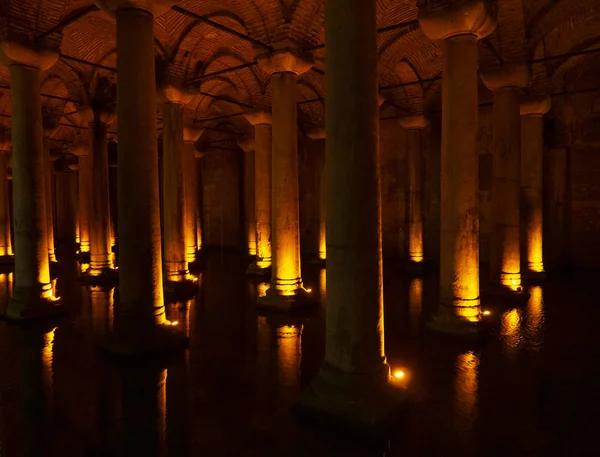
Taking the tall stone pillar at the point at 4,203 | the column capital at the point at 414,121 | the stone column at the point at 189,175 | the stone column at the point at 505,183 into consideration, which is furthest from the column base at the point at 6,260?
the stone column at the point at 505,183

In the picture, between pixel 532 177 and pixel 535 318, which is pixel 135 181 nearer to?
pixel 535 318

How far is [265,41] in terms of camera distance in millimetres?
8781

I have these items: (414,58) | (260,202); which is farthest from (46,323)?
(414,58)

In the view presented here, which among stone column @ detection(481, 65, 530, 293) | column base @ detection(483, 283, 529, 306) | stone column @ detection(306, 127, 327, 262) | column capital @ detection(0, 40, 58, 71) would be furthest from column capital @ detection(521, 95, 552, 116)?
column capital @ detection(0, 40, 58, 71)

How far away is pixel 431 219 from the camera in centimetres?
1650

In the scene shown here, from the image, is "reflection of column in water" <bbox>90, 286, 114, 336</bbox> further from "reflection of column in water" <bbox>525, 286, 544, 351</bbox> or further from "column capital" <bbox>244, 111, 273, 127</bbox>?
"reflection of column in water" <bbox>525, 286, 544, 351</bbox>

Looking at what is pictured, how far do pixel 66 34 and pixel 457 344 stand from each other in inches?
422

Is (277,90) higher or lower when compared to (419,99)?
lower

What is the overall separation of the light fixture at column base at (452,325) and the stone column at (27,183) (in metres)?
6.72

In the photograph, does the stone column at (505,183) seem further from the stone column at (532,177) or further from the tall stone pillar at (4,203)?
the tall stone pillar at (4,203)

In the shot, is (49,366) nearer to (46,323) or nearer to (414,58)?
(46,323)

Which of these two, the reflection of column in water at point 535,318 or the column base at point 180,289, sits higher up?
the column base at point 180,289

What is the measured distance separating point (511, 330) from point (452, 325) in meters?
1.13

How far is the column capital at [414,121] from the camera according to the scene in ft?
47.3
